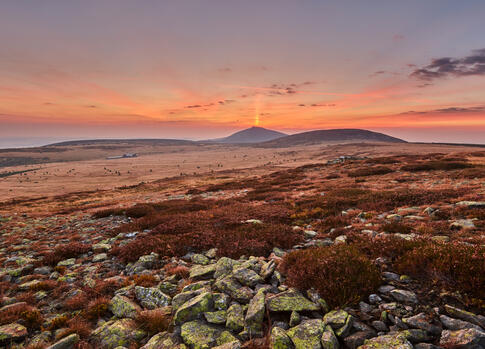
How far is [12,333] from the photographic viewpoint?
487cm

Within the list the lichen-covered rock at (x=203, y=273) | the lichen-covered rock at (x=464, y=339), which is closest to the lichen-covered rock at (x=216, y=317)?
the lichen-covered rock at (x=203, y=273)

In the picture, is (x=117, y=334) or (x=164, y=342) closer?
(x=164, y=342)

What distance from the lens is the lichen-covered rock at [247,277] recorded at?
19.2ft

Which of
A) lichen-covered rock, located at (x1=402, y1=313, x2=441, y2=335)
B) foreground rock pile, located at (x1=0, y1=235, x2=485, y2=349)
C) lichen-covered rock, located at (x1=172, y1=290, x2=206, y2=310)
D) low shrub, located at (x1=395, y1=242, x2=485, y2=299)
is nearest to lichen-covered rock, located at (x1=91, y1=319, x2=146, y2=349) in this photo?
foreground rock pile, located at (x1=0, y1=235, x2=485, y2=349)

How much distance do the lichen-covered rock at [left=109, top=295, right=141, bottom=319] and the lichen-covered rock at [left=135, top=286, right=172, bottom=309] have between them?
0.68 feet

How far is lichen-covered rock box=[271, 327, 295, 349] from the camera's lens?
3.80 m

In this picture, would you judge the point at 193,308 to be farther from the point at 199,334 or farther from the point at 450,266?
the point at 450,266

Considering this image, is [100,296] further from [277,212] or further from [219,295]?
[277,212]

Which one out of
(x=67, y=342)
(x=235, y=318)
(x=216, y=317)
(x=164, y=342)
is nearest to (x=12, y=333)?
(x=67, y=342)

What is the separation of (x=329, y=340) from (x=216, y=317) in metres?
2.28

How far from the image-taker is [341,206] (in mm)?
14109

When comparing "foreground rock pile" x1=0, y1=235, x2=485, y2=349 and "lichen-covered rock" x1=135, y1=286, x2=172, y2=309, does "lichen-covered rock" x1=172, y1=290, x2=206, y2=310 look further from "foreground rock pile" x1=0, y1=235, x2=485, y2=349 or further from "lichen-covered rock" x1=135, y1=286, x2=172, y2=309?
"lichen-covered rock" x1=135, y1=286, x2=172, y2=309

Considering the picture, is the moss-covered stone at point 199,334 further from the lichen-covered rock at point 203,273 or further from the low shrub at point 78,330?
the low shrub at point 78,330

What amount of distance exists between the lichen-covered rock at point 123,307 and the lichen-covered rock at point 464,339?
607cm
